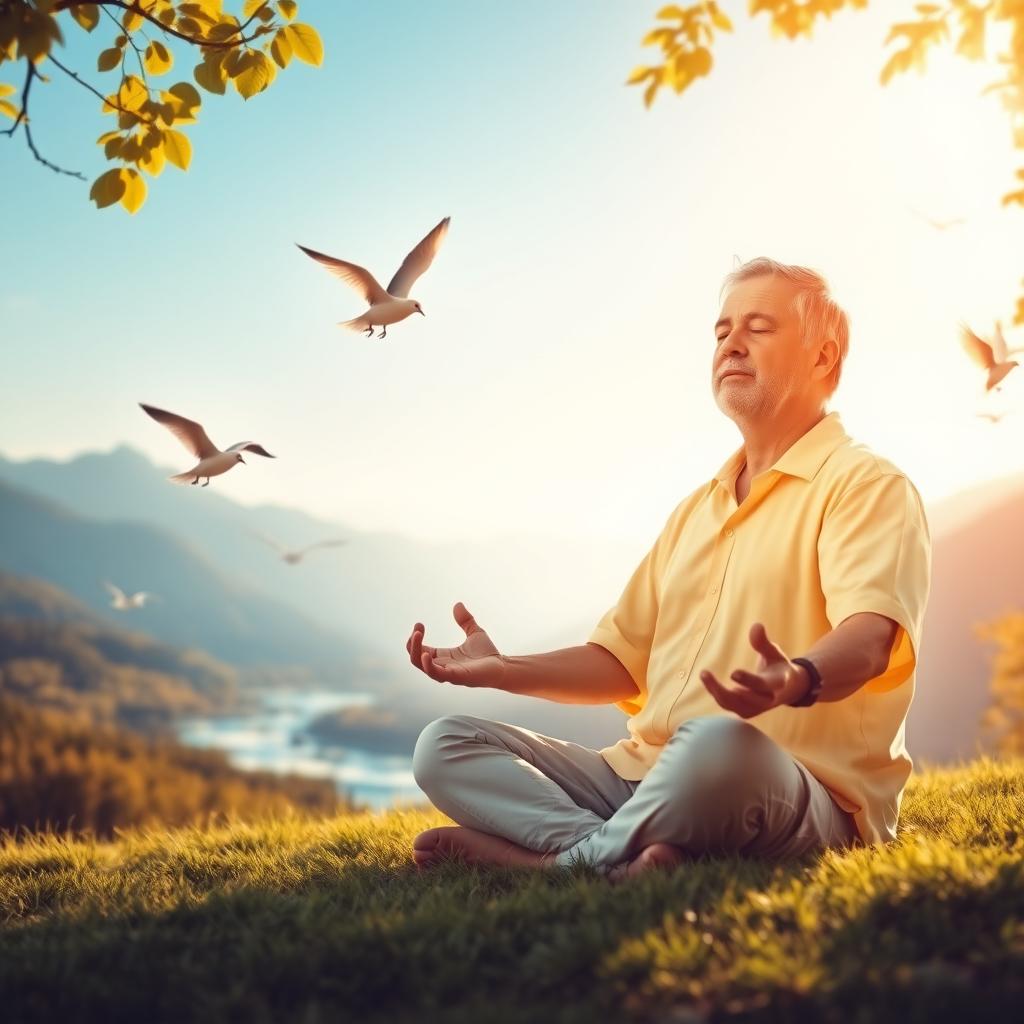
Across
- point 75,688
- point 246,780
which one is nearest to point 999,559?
point 246,780

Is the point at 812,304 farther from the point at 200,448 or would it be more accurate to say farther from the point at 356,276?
the point at 200,448

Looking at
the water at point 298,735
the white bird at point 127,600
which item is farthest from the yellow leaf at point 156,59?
the water at point 298,735

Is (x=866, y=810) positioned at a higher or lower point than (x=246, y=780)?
higher

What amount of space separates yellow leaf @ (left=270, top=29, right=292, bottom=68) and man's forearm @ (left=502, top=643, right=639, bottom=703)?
2664mm

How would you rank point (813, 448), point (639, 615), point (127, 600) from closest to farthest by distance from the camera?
point (813, 448) < point (639, 615) < point (127, 600)

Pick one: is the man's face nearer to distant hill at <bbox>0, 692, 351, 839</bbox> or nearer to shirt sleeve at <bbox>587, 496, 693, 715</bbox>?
shirt sleeve at <bbox>587, 496, 693, 715</bbox>

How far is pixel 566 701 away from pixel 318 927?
5.68 ft

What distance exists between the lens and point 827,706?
11.1 ft

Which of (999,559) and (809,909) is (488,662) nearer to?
(809,909)

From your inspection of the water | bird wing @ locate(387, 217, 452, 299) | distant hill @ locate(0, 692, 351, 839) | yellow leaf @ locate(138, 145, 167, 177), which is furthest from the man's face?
the water

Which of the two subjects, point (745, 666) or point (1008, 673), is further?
point (1008, 673)

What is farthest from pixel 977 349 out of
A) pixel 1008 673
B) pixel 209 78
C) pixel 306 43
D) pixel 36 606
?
pixel 36 606

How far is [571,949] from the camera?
2.38 metres

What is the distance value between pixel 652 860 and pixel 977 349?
262cm
